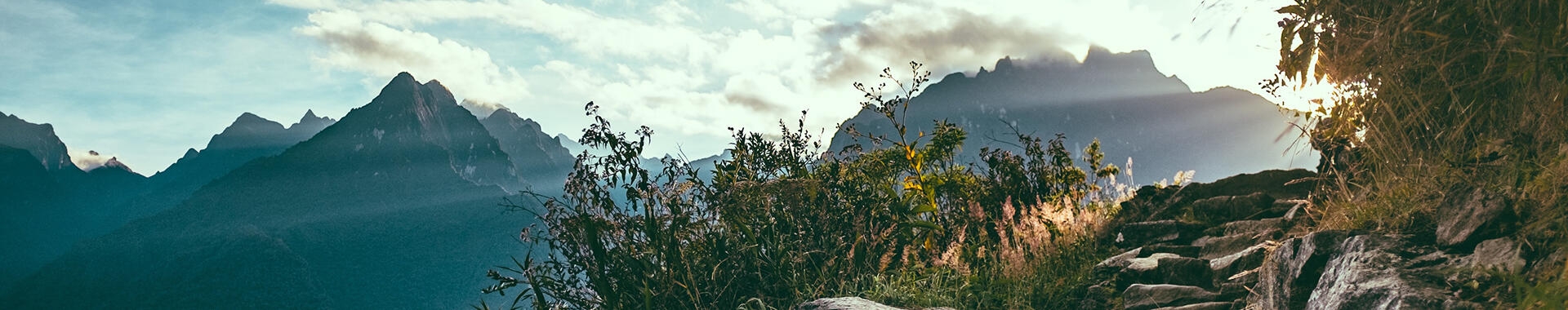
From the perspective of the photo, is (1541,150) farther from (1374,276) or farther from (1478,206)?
(1374,276)

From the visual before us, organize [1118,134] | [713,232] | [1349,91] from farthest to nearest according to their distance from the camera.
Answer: [1118,134], [713,232], [1349,91]

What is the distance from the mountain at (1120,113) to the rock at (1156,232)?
95.2 metres

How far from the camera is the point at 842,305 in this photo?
13.4ft

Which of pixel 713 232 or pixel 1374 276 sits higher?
pixel 713 232

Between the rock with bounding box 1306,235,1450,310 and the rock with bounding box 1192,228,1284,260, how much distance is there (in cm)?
136

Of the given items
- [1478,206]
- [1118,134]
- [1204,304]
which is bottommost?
[1204,304]

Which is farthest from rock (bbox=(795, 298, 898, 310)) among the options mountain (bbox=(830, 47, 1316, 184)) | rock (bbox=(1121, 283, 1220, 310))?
mountain (bbox=(830, 47, 1316, 184))

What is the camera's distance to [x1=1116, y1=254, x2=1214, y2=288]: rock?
500 cm

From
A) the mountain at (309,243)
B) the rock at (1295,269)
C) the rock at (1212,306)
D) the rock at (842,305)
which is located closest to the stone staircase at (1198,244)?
the rock at (1212,306)

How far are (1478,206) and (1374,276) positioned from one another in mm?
476

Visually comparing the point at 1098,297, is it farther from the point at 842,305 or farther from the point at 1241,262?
the point at 842,305

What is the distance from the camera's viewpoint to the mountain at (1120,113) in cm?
12312

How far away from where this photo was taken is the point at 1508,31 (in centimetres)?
317

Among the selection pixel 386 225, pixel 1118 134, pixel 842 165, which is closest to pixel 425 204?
pixel 386 225
